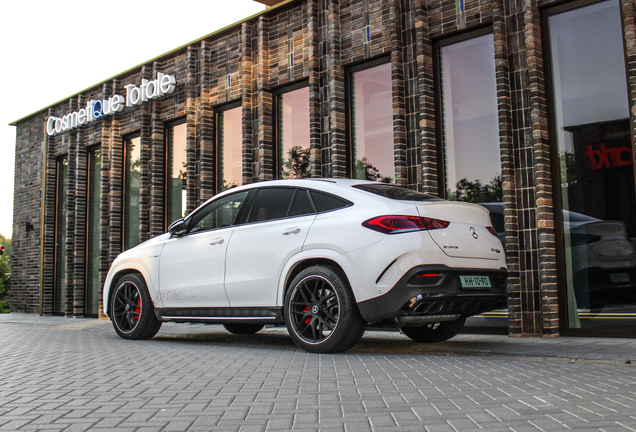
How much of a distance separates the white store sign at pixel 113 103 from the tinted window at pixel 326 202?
871cm

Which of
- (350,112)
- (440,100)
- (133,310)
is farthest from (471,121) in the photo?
(133,310)

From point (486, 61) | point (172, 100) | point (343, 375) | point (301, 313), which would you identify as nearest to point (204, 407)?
point (343, 375)

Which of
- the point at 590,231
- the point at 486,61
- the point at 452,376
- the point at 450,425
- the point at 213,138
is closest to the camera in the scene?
the point at 450,425

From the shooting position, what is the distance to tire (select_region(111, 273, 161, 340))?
24.1 feet

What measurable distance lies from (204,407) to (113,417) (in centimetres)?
49

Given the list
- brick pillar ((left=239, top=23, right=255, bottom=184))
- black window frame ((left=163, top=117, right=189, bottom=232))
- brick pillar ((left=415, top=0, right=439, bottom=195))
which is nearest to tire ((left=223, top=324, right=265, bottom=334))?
brick pillar ((left=415, top=0, right=439, bottom=195))

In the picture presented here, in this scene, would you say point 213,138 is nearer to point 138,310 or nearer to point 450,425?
point 138,310

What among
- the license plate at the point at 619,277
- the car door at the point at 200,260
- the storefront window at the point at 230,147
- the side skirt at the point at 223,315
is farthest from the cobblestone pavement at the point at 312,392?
the storefront window at the point at 230,147

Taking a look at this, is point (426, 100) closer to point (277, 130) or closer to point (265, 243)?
point (277, 130)

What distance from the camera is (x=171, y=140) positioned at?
14.1 meters

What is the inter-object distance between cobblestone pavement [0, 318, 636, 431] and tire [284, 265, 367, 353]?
0.53 ft

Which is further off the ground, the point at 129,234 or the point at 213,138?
the point at 213,138

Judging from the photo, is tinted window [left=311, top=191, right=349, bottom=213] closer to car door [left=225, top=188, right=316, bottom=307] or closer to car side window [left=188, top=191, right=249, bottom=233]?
car door [left=225, top=188, right=316, bottom=307]

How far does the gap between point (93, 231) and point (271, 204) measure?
11.3 meters
